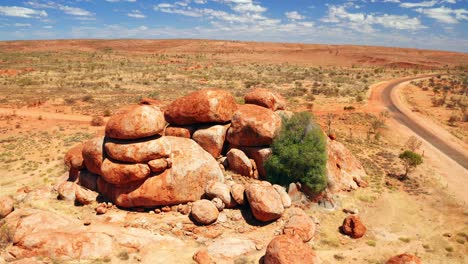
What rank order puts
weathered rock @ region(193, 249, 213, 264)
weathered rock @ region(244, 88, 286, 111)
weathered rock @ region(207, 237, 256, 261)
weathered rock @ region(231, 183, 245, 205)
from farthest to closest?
weathered rock @ region(244, 88, 286, 111) < weathered rock @ region(231, 183, 245, 205) < weathered rock @ region(207, 237, 256, 261) < weathered rock @ region(193, 249, 213, 264)

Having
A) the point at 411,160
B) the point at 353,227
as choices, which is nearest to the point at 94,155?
the point at 353,227

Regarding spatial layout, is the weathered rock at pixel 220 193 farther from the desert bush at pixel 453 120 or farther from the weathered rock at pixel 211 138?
the desert bush at pixel 453 120

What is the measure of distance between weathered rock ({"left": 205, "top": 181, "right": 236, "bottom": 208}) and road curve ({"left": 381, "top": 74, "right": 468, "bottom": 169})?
20.9 m

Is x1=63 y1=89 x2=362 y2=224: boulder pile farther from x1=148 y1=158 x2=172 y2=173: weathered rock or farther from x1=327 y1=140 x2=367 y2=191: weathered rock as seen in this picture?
x1=327 y1=140 x2=367 y2=191: weathered rock

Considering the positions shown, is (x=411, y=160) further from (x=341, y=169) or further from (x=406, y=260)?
(x=406, y=260)

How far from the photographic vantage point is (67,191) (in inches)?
719

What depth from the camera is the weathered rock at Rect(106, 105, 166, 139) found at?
16.5 m

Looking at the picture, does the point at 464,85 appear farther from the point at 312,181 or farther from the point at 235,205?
the point at 235,205

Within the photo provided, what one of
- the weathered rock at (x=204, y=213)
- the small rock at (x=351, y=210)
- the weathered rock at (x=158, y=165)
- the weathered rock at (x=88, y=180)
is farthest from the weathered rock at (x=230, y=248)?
the weathered rock at (x=88, y=180)

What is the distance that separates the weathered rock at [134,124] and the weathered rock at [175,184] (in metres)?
1.59

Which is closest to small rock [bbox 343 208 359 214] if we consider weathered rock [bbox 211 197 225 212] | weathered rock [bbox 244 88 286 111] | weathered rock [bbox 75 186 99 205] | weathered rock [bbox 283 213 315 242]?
weathered rock [bbox 283 213 315 242]

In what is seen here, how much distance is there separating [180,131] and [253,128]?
469cm

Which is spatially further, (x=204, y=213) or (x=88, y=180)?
(x=88, y=180)

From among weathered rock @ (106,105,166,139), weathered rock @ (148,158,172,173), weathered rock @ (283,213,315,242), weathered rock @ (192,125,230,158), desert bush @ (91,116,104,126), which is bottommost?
Result: weathered rock @ (283,213,315,242)
